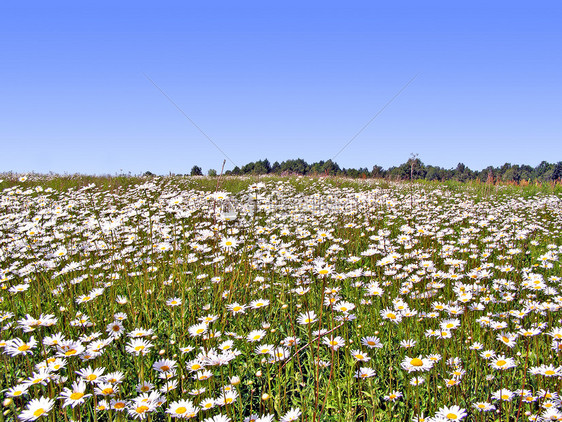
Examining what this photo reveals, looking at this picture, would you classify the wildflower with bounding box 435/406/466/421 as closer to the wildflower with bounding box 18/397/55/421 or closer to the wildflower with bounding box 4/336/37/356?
the wildflower with bounding box 18/397/55/421

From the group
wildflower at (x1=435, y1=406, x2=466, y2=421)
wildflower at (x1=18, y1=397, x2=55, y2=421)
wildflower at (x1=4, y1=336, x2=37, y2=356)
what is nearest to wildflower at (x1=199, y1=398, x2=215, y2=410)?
wildflower at (x1=18, y1=397, x2=55, y2=421)

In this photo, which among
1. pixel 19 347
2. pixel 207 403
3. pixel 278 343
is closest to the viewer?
pixel 207 403

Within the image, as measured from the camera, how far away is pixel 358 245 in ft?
16.5

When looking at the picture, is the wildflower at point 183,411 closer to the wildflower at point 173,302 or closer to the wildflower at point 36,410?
the wildflower at point 36,410

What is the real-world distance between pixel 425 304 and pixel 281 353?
1.68 meters

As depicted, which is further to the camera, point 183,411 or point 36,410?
point 183,411

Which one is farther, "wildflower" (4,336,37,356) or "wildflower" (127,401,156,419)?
"wildflower" (4,336,37,356)

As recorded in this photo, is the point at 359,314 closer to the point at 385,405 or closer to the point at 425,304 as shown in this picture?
the point at 425,304

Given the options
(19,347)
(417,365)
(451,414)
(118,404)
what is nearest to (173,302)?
(19,347)

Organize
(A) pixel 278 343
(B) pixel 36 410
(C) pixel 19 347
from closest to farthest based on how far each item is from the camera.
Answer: (B) pixel 36 410 < (C) pixel 19 347 < (A) pixel 278 343

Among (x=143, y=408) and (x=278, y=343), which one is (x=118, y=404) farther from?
(x=278, y=343)

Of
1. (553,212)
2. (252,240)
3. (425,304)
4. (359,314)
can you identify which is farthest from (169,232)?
(553,212)

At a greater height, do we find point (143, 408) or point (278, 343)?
point (143, 408)

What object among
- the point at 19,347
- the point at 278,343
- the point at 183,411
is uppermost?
the point at 19,347
